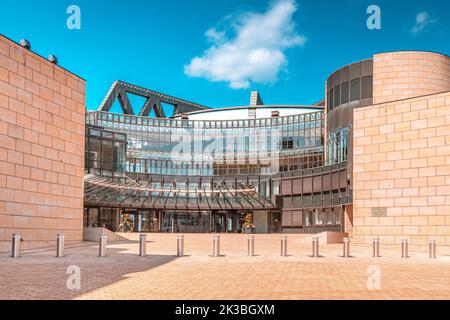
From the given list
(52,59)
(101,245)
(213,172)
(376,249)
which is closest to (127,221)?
(213,172)

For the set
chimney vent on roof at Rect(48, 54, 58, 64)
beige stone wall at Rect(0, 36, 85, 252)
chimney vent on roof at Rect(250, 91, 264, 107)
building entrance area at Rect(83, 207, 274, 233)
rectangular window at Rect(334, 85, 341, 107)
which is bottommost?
building entrance area at Rect(83, 207, 274, 233)

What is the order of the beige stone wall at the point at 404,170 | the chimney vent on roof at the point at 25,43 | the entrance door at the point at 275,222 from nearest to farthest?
1. the chimney vent on roof at the point at 25,43
2. the beige stone wall at the point at 404,170
3. the entrance door at the point at 275,222

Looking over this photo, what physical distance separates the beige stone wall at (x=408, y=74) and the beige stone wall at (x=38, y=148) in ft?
79.9

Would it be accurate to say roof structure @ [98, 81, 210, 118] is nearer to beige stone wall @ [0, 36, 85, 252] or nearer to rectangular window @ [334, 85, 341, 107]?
rectangular window @ [334, 85, 341, 107]

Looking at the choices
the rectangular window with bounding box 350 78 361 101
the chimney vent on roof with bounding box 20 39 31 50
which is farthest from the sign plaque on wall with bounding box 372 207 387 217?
the chimney vent on roof with bounding box 20 39 31 50

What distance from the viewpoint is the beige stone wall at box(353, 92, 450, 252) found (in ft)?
94.0

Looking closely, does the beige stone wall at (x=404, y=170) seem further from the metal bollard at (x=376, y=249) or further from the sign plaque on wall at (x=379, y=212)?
the metal bollard at (x=376, y=249)

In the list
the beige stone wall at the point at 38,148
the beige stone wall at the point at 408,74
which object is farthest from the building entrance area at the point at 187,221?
the beige stone wall at the point at 38,148

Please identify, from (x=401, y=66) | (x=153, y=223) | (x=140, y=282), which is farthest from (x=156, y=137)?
(x=140, y=282)

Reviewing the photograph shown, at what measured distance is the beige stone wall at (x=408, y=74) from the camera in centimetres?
4306

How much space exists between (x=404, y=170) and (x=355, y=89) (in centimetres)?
1779

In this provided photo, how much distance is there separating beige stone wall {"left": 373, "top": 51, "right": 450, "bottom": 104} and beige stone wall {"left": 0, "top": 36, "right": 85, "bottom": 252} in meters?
24.4
